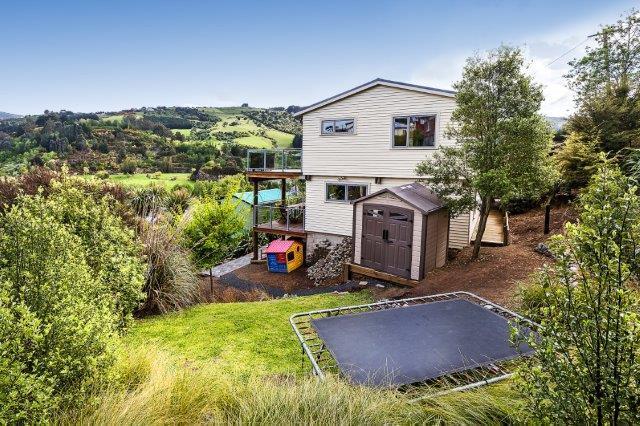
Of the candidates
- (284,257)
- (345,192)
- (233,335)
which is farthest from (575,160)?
(233,335)

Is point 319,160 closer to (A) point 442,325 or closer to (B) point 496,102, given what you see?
(B) point 496,102

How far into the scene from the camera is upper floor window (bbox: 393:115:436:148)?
13.6 metres

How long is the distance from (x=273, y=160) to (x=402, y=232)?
28.7 feet

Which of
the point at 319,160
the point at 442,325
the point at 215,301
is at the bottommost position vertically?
the point at 215,301

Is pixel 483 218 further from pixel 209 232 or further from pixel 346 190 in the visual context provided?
pixel 209 232

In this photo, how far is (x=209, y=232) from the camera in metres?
11.9

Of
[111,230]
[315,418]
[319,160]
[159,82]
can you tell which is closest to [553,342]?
[315,418]

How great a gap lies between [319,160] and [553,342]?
14397 mm

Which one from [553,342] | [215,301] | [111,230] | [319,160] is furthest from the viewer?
[319,160]

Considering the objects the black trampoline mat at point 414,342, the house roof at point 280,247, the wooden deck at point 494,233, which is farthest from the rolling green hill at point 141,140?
the black trampoline mat at point 414,342

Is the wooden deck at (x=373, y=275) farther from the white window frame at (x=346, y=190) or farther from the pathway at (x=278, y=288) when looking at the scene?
the white window frame at (x=346, y=190)

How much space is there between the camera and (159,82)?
56312 millimetres

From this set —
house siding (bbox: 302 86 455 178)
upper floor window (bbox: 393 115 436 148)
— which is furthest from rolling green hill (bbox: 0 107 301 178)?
upper floor window (bbox: 393 115 436 148)

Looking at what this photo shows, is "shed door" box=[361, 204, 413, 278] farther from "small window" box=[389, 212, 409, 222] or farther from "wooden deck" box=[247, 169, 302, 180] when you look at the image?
"wooden deck" box=[247, 169, 302, 180]
